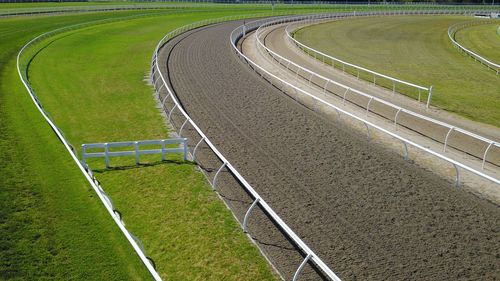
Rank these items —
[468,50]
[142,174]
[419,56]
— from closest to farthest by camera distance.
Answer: [142,174] → [419,56] → [468,50]

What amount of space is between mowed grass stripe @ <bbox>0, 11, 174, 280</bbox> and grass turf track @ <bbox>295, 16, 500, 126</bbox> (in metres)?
15.4

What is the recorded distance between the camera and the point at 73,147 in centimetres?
1377

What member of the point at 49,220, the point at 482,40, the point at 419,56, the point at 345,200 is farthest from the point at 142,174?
the point at 482,40

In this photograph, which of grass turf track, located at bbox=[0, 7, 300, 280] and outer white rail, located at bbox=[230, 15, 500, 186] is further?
outer white rail, located at bbox=[230, 15, 500, 186]

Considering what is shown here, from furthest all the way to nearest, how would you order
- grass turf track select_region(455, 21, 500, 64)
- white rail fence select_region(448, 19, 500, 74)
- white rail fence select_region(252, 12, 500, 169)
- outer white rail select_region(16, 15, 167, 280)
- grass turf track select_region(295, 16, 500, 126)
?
grass turf track select_region(455, 21, 500, 64)
white rail fence select_region(448, 19, 500, 74)
grass turf track select_region(295, 16, 500, 126)
white rail fence select_region(252, 12, 500, 169)
outer white rail select_region(16, 15, 167, 280)

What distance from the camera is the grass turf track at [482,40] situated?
38031 millimetres

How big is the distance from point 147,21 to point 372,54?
31122 millimetres

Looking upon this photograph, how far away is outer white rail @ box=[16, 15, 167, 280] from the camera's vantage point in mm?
8802

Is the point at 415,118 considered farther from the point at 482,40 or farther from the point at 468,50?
the point at 482,40

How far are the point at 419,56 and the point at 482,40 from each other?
14776mm

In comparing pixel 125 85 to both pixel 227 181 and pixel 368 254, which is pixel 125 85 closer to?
pixel 227 181

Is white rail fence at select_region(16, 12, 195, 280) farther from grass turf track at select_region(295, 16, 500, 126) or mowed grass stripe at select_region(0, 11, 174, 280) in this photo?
grass turf track at select_region(295, 16, 500, 126)

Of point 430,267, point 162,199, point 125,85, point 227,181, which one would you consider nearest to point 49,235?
point 162,199

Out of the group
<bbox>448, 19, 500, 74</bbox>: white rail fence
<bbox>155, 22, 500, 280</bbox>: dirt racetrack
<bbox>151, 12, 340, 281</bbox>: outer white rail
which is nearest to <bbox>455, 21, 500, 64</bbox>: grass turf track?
<bbox>448, 19, 500, 74</bbox>: white rail fence
